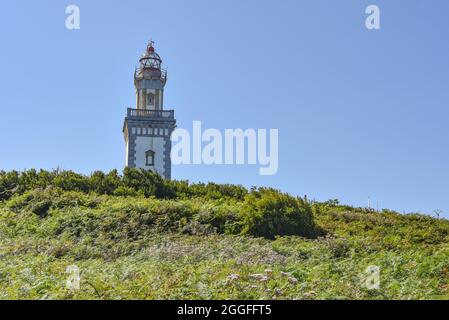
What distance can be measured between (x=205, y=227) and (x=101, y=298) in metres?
9.19

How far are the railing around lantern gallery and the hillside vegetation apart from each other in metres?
27.3

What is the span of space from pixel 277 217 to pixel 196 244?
3.61 m

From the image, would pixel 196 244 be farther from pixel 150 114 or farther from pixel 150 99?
pixel 150 99

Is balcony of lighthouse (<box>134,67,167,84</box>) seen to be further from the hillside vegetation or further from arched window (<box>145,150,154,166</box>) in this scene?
the hillside vegetation

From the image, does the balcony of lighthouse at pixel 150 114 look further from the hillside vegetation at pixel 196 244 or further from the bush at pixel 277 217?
the bush at pixel 277 217

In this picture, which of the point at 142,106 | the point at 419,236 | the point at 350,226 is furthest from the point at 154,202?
the point at 142,106

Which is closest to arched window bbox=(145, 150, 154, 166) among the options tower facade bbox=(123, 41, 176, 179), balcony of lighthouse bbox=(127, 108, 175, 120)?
tower facade bbox=(123, 41, 176, 179)

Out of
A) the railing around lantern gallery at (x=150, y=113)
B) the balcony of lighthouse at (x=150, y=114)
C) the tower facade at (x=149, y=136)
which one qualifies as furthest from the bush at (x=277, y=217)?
the railing around lantern gallery at (x=150, y=113)

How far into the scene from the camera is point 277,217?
17875 millimetres

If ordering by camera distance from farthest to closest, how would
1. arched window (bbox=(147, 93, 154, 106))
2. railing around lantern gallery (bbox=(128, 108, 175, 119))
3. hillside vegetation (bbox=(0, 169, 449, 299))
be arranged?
arched window (bbox=(147, 93, 154, 106)) < railing around lantern gallery (bbox=(128, 108, 175, 119)) < hillside vegetation (bbox=(0, 169, 449, 299))

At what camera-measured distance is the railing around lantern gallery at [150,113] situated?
5184 cm

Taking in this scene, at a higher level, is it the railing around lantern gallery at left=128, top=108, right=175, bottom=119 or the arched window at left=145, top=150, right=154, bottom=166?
the railing around lantern gallery at left=128, top=108, right=175, bottom=119

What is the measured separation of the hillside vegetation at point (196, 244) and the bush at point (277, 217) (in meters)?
0.03

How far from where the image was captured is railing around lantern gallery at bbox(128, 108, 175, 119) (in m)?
51.8
